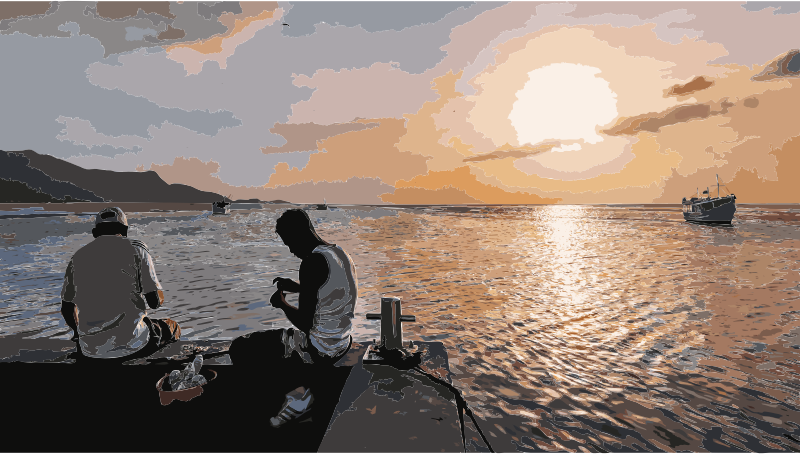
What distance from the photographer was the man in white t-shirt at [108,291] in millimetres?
3547

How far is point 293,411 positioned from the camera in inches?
120

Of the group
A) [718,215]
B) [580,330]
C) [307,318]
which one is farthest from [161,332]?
[718,215]

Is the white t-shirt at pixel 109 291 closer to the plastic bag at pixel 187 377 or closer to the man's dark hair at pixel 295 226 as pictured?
the plastic bag at pixel 187 377

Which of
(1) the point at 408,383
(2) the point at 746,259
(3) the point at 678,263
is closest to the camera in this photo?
(1) the point at 408,383

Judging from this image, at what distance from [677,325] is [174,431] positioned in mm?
9240

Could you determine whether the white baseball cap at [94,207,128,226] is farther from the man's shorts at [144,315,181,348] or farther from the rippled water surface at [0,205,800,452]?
the rippled water surface at [0,205,800,452]

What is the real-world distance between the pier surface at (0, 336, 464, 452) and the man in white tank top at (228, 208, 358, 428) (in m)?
0.25

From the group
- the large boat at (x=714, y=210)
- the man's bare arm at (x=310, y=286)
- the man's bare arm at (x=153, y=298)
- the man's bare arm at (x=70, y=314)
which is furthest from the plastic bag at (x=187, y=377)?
the large boat at (x=714, y=210)

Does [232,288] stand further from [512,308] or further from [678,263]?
[678,263]

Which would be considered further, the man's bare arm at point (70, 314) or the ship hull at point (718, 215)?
the ship hull at point (718, 215)

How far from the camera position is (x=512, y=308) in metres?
8.97

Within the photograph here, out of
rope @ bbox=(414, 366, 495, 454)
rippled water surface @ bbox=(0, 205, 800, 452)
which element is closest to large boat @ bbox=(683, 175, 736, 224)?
rippled water surface @ bbox=(0, 205, 800, 452)

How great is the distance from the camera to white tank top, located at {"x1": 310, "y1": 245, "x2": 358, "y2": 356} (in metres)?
3.28

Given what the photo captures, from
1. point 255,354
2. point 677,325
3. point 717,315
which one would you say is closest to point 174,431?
point 255,354
